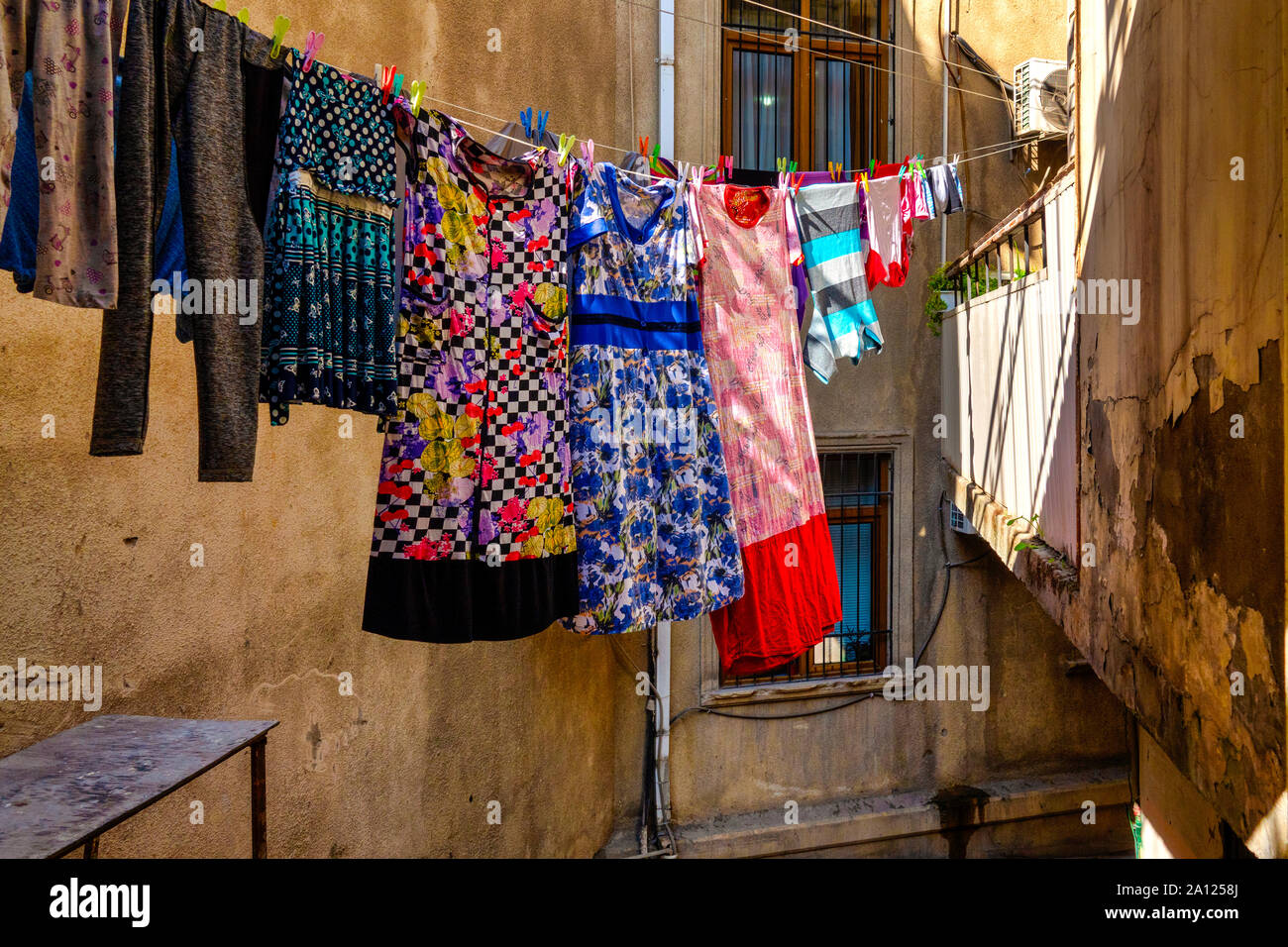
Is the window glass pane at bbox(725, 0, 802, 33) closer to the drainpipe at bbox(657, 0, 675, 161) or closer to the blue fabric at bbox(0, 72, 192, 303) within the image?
the drainpipe at bbox(657, 0, 675, 161)

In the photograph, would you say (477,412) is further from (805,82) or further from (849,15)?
(849,15)

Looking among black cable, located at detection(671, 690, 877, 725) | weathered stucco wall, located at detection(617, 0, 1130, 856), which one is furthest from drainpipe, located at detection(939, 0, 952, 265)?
black cable, located at detection(671, 690, 877, 725)

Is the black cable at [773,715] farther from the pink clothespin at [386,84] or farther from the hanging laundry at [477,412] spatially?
the pink clothespin at [386,84]

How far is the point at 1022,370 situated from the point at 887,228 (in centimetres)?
96

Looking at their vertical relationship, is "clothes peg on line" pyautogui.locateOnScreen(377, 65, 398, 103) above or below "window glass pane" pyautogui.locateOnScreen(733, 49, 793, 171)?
below

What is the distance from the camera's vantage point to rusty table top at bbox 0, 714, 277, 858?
191cm

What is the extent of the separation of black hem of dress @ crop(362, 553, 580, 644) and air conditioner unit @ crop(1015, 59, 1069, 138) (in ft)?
16.5

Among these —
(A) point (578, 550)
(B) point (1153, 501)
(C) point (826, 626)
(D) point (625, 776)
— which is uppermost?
(B) point (1153, 501)

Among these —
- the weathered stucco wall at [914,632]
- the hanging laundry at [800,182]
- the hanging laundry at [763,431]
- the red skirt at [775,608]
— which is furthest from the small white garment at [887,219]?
the weathered stucco wall at [914,632]

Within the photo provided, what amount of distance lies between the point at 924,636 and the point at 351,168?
17.9 feet

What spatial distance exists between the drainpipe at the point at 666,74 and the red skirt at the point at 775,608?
3050mm
